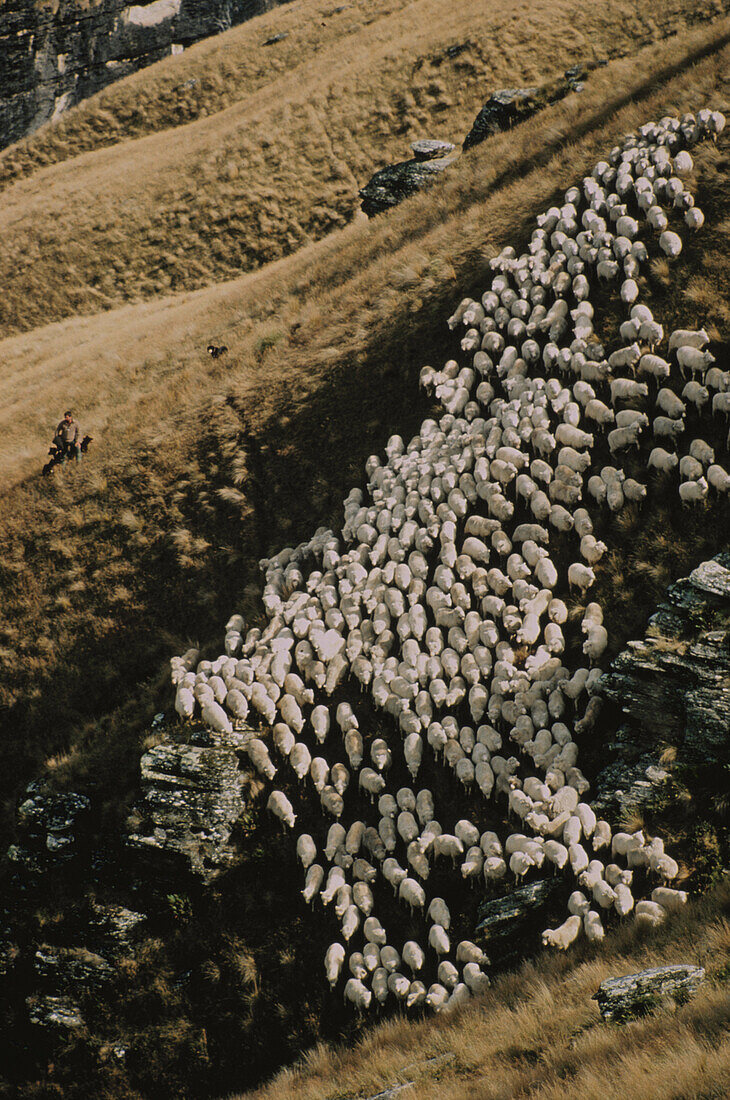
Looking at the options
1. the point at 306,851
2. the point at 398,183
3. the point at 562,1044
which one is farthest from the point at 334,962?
the point at 398,183

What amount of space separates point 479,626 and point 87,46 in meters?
76.0

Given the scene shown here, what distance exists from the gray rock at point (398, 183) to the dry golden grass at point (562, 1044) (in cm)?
2944

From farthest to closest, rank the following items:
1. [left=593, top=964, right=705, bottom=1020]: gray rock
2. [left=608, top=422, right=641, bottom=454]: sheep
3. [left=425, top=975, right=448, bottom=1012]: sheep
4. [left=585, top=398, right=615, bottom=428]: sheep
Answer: [left=585, top=398, right=615, bottom=428]: sheep < [left=608, top=422, right=641, bottom=454]: sheep < [left=425, top=975, right=448, bottom=1012]: sheep < [left=593, top=964, right=705, bottom=1020]: gray rock

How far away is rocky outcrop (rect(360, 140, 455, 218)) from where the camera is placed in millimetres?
31031

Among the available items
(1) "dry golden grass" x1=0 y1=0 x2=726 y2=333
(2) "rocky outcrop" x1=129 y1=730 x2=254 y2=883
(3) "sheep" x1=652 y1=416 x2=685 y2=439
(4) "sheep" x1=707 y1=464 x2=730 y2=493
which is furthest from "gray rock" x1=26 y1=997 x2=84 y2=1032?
(1) "dry golden grass" x1=0 y1=0 x2=726 y2=333

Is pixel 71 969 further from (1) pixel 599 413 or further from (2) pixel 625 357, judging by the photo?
(2) pixel 625 357

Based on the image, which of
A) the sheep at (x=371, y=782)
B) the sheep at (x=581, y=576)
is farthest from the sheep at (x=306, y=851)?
the sheep at (x=581, y=576)

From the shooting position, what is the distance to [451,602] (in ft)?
44.9

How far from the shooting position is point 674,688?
10859 mm

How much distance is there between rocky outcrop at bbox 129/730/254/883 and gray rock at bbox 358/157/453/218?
84.6 feet

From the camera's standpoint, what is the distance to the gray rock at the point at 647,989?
768cm

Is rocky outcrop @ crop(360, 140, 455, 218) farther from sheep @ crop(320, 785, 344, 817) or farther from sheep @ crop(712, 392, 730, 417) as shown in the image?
sheep @ crop(320, 785, 344, 817)

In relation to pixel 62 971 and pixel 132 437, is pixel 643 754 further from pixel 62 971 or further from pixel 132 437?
pixel 132 437

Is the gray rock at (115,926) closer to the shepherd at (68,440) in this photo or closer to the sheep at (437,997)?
the sheep at (437,997)
